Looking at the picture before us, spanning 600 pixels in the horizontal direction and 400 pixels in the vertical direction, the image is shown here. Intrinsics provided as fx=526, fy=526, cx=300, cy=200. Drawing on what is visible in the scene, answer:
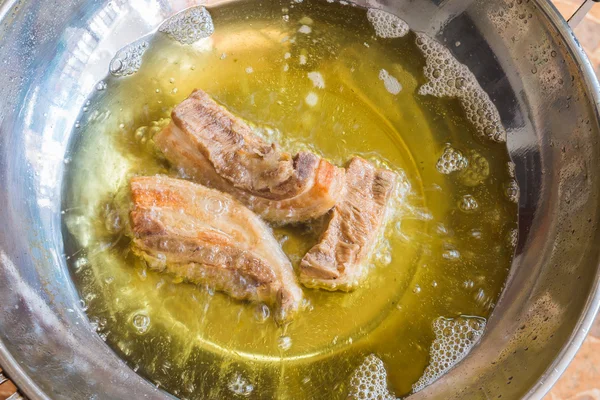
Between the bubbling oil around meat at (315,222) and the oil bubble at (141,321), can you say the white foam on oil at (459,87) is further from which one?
the oil bubble at (141,321)

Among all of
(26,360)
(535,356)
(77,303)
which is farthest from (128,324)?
(535,356)

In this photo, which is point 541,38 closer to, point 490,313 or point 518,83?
point 518,83

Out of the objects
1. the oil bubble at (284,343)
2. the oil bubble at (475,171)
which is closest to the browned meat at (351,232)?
the oil bubble at (284,343)

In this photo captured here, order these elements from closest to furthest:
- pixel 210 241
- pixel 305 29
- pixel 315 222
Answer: pixel 210 241 → pixel 315 222 → pixel 305 29

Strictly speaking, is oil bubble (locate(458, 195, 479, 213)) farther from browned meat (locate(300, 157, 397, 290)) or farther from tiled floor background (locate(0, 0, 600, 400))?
tiled floor background (locate(0, 0, 600, 400))

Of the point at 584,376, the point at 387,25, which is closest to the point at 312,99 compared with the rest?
the point at 387,25

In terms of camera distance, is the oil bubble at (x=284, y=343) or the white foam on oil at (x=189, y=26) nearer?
the oil bubble at (x=284, y=343)

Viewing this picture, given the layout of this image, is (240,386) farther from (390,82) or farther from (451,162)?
(390,82)
